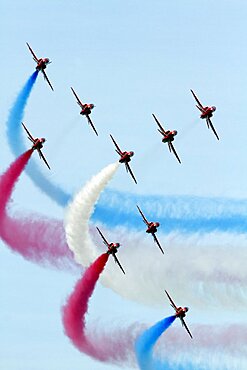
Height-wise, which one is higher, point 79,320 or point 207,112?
point 207,112

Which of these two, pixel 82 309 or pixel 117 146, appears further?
pixel 117 146

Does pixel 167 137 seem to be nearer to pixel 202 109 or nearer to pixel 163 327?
pixel 202 109

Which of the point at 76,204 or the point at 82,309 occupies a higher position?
the point at 76,204

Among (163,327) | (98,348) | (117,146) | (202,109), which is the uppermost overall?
(202,109)

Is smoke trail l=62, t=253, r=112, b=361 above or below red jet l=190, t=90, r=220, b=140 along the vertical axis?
below

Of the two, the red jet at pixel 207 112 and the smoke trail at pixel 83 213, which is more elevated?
the red jet at pixel 207 112

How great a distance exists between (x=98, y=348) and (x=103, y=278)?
5646mm

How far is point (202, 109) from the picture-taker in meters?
58.6

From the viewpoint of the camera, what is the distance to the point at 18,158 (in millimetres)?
59062

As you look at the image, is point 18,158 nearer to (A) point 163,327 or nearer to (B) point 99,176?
(B) point 99,176

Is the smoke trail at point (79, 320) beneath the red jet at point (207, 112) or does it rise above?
beneath

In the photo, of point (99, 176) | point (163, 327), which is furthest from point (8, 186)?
point (163, 327)

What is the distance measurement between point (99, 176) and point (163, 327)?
12551 millimetres

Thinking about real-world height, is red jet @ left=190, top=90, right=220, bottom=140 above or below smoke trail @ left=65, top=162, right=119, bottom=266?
above
